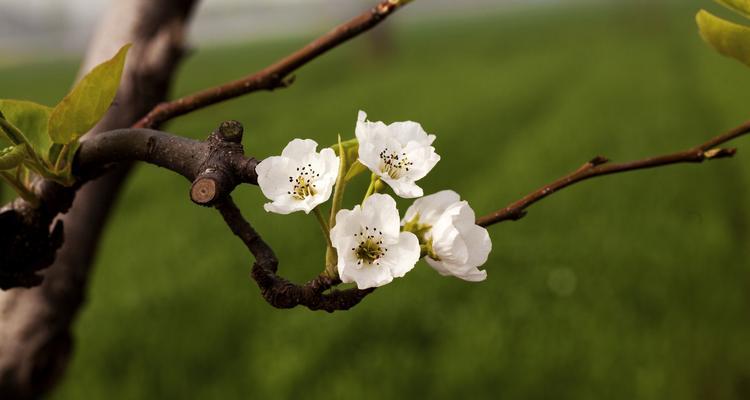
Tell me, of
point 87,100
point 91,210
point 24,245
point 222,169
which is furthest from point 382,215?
point 91,210

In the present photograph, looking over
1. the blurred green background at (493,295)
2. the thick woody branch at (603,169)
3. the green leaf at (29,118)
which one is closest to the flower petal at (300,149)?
the thick woody branch at (603,169)

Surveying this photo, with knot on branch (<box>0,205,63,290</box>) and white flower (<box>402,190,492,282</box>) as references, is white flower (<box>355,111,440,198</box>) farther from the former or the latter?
knot on branch (<box>0,205,63,290</box>)

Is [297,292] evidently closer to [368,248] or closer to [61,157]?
[368,248]

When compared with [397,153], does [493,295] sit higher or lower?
lower

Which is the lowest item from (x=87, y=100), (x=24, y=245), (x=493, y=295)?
(x=493, y=295)

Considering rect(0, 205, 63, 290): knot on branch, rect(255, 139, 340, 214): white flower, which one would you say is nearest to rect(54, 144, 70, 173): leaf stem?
rect(0, 205, 63, 290): knot on branch

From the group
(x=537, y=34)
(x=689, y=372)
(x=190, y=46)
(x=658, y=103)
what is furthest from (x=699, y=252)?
(x=537, y=34)
